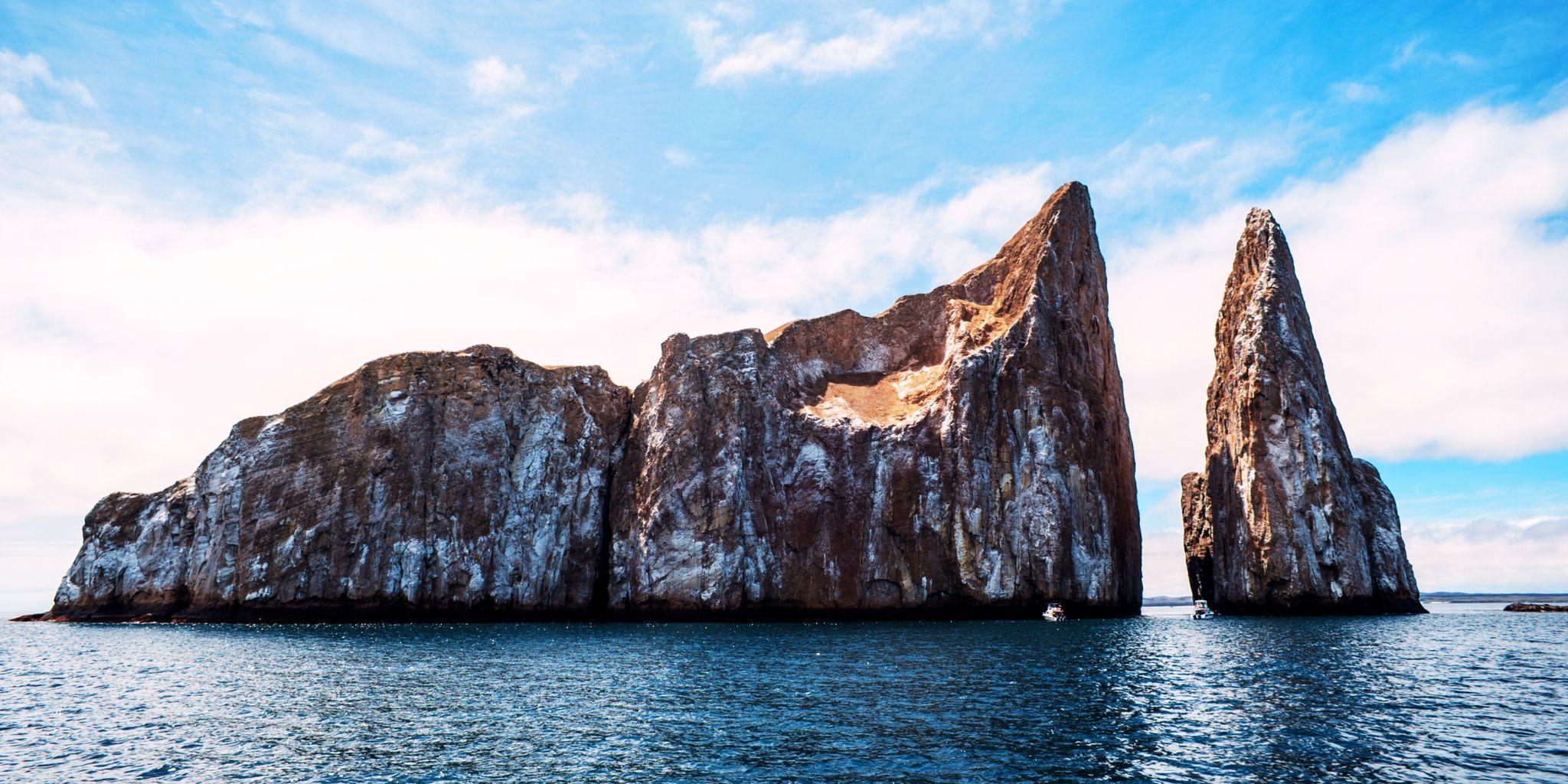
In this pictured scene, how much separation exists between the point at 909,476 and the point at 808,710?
183 feet

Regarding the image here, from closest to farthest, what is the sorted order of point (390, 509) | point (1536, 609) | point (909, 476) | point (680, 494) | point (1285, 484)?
point (1285, 484) < point (909, 476) < point (680, 494) < point (390, 509) < point (1536, 609)

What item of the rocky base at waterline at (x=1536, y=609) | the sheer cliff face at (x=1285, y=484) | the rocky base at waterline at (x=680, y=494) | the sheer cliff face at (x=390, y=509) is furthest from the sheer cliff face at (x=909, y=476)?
the rocky base at waterline at (x=1536, y=609)

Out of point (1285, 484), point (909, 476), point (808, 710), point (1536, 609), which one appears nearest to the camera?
point (808, 710)

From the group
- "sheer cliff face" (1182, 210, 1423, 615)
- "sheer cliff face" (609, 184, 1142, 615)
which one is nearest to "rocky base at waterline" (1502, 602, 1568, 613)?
"sheer cliff face" (1182, 210, 1423, 615)

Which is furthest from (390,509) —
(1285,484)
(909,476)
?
(1285,484)

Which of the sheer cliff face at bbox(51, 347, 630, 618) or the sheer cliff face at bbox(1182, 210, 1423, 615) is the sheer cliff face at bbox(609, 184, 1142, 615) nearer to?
the sheer cliff face at bbox(51, 347, 630, 618)

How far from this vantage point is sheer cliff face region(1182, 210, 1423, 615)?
7944cm

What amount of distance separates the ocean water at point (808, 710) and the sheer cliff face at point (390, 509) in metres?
27.8

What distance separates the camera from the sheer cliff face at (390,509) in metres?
87.1

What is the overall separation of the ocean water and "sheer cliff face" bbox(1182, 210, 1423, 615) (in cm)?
2140

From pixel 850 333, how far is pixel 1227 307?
141 feet

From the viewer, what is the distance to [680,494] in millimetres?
88000

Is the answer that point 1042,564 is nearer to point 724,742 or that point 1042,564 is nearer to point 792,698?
point 792,698

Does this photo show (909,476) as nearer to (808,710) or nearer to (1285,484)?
(1285,484)
